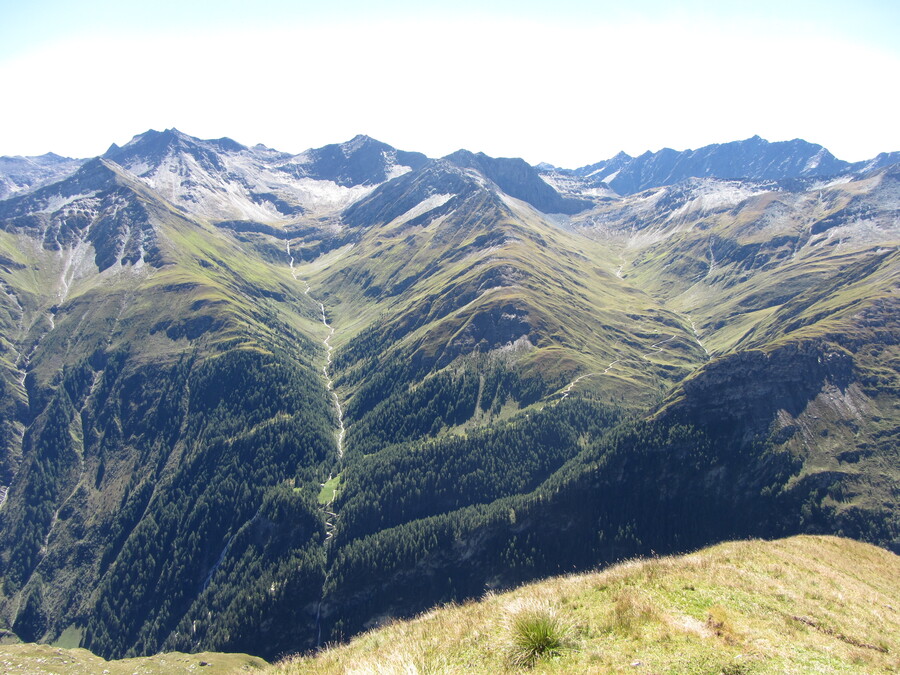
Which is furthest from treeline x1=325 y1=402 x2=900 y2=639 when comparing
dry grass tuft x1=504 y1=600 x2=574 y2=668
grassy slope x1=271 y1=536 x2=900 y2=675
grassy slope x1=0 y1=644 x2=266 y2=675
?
dry grass tuft x1=504 y1=600 x2=574 y2=668

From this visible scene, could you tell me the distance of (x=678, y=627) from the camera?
20.1m

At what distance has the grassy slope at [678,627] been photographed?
1803cm

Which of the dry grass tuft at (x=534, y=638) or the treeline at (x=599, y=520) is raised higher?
the dry grass tuft at (x=534, y=638)

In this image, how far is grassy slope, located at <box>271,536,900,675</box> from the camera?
→ 18.0 metres

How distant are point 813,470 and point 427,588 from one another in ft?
386

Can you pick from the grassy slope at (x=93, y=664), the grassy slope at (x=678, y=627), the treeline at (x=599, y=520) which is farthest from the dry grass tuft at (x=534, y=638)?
the treeline at (x=599, y=520)

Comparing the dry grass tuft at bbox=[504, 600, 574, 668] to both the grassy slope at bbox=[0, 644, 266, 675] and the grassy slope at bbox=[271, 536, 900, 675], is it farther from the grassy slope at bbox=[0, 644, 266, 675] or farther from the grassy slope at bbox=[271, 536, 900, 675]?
the grassy slope at bbox=[0, 644, 266, 675]

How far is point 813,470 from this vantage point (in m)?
130

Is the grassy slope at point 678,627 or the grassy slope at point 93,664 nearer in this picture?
the grassy slope at point 678,627

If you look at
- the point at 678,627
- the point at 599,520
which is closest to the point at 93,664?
the point at 678,627

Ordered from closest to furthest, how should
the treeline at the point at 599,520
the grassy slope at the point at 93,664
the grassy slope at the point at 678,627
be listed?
the grassy slope at the point at 678,627, the grassy slope at the point at 93,664, the treeline at the point at 599,520

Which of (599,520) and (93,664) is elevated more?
(599,520)

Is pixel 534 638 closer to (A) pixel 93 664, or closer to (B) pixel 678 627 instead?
(B) pixel 678 627

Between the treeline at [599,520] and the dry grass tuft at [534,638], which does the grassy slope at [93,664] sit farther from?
the dry grass tuft at [534,638]
